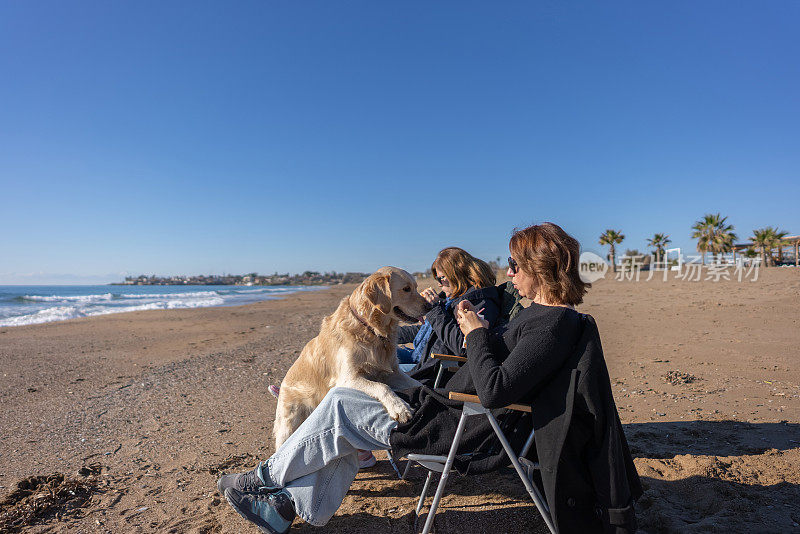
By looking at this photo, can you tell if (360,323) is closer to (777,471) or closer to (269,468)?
(269,468)

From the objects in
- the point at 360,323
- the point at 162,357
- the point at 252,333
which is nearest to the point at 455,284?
the point at 360,323

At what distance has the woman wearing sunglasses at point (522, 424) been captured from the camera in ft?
6.32

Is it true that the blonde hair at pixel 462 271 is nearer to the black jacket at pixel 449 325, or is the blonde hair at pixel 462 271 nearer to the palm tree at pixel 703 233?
Result: the black jacket at pixel 449 325

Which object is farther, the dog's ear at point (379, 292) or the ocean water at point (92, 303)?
the ocean water at point (92, 303)

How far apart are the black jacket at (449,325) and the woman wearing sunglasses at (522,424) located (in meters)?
0.67

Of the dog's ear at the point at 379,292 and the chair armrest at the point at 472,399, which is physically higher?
the dog's ear at the point at 379,292

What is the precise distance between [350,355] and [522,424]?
47.3 inches

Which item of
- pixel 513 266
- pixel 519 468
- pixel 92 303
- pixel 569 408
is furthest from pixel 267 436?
pixel 92 303

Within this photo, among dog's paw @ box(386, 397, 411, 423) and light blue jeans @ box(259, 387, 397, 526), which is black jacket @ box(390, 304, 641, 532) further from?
light blue jeans @ box(259, 387, 397, 526)

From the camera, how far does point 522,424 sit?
2.38 meters

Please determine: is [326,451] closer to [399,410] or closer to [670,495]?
[399,410]

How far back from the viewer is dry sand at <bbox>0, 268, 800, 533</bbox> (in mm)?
2840

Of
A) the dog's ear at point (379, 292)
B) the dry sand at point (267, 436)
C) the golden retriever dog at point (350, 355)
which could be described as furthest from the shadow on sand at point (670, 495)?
the dog's ear at point (379, 292)

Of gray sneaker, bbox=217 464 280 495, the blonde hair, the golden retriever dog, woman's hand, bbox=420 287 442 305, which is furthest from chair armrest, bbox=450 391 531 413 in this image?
the blonde hair
